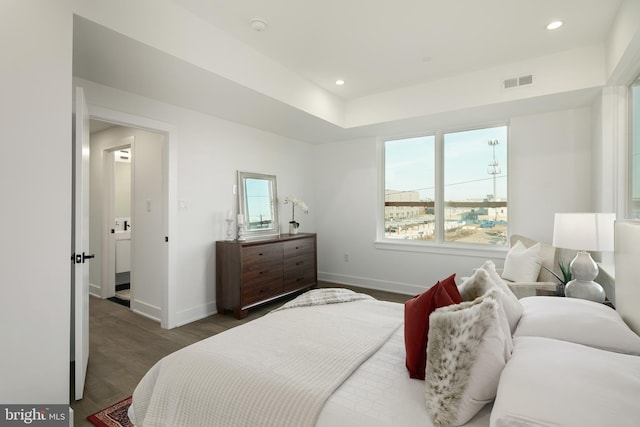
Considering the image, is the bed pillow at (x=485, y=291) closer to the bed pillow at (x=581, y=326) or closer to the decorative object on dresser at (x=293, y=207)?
the bed pillow at (x=581, y=326)

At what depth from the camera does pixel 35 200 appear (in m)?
1.74

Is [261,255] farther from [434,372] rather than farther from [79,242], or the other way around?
[434,372]

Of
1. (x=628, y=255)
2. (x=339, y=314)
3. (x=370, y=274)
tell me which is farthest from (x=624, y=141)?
(x=370, y=274)

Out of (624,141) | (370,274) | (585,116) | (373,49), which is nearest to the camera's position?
(624,141)

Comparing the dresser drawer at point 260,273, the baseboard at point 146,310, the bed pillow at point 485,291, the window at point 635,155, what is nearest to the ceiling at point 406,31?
the window at point 635,155

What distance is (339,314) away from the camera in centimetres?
210

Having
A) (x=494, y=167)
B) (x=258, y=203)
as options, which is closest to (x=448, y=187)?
(x=494, y=167)

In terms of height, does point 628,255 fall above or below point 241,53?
below

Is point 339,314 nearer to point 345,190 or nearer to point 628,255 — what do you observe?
point 628,255

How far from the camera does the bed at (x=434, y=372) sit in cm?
92

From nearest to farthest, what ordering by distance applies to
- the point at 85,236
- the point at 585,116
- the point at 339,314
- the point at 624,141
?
the point at 339,314 → the point at 85,236 → the point at 624,141 → the point at 585,116

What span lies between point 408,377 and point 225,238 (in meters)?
3.15

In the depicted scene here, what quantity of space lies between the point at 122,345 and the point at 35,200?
1834 mm

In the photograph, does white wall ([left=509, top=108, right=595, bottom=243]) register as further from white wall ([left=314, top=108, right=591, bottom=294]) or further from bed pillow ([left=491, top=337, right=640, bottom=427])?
bed pillow ([left=491, top=337, right=640, bottom=427])
